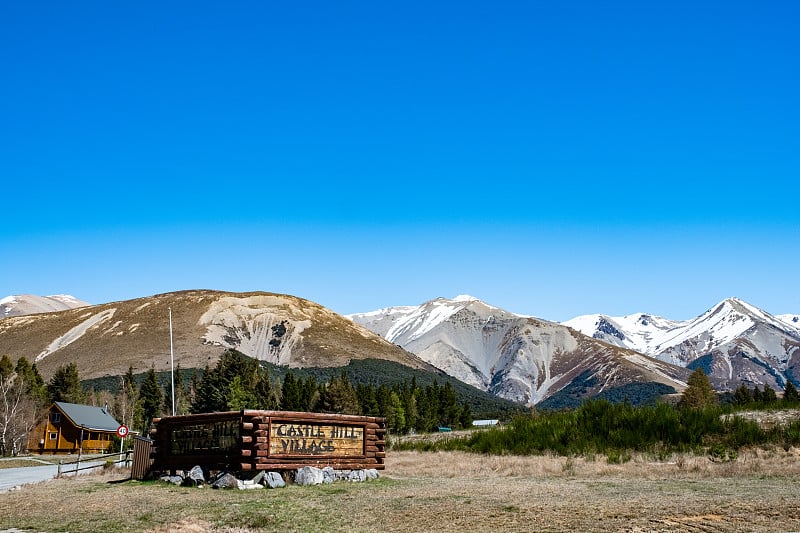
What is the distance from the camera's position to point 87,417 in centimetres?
7781

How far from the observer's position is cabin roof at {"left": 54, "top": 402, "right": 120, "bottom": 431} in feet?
245

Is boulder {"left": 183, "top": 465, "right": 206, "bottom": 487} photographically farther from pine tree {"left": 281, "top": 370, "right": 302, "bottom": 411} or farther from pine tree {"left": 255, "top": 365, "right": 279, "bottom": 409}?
pine tree {"left": 255, "top": 365, "right": 279, "bottom": 409}

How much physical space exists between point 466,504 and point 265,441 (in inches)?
345

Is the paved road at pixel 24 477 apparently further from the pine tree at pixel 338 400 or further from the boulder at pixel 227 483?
the pine tree at pixel 338 400

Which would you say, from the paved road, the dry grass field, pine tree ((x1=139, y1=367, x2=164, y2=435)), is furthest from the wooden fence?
pine tree ((x1=139, y1=367, x2=164, y2=435))

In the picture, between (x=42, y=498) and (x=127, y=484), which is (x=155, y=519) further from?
(x=127, y=484)

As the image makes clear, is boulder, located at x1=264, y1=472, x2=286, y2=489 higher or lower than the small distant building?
higher

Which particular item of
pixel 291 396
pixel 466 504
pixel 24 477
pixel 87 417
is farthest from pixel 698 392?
pixel 466 504

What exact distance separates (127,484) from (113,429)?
6002cm

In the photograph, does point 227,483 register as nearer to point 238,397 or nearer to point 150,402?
point 238,397

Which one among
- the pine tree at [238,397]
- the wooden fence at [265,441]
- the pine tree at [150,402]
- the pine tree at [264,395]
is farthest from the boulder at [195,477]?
the pine tree at [150,402]

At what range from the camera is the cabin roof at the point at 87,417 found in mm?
74625

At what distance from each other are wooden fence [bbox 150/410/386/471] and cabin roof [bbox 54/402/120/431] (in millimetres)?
53234

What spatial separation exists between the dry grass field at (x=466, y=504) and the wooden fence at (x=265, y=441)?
4.69 ft
